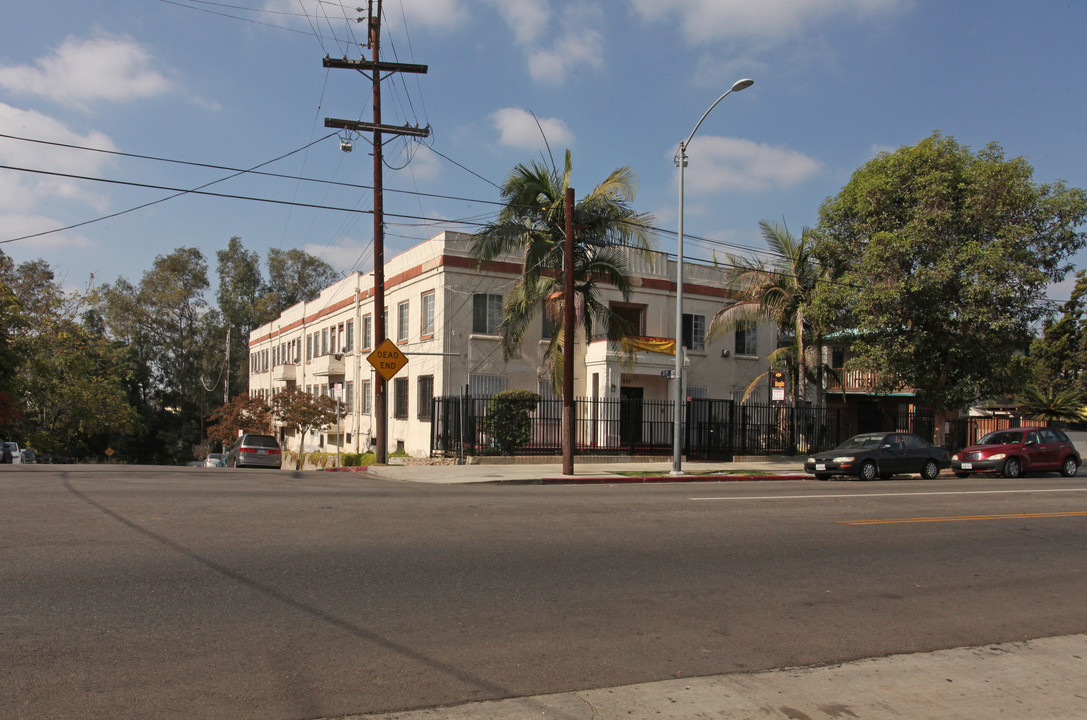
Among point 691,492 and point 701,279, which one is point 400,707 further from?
point 701,279

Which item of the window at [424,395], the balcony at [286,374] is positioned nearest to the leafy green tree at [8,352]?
the balcony at [286,374]

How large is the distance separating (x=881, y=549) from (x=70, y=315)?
43937mm

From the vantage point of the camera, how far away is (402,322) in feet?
106

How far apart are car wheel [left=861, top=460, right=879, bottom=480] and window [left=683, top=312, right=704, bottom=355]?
1286cm

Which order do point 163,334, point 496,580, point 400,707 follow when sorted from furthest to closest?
point 163,334
point 496,580
point 400,707

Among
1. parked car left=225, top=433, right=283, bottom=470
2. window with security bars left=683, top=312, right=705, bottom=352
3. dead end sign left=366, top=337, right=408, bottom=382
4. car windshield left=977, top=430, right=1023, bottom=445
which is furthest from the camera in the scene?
window with security bars left=683, top=312, right=705, bottom=352

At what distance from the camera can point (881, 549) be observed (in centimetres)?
968

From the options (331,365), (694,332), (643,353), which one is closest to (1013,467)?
(643,353)

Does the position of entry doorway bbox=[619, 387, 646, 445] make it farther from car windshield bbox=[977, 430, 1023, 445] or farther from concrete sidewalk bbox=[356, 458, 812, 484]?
car windshield bbox=[977, 430, 1023, 445]

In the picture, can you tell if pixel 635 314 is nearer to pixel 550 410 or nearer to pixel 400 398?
pixel 550 410

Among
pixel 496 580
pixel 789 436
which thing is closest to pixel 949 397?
pixel 789 436

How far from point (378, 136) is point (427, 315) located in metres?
7.72

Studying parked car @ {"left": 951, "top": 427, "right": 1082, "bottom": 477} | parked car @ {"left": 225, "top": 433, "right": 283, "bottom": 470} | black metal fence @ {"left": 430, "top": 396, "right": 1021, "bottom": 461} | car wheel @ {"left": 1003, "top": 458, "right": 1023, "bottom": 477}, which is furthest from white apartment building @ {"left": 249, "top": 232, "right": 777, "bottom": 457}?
car wheel @ {"left": 1003, "top": 458, "right": 1023, "bottom": 477}

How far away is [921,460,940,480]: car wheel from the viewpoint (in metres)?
22.1
